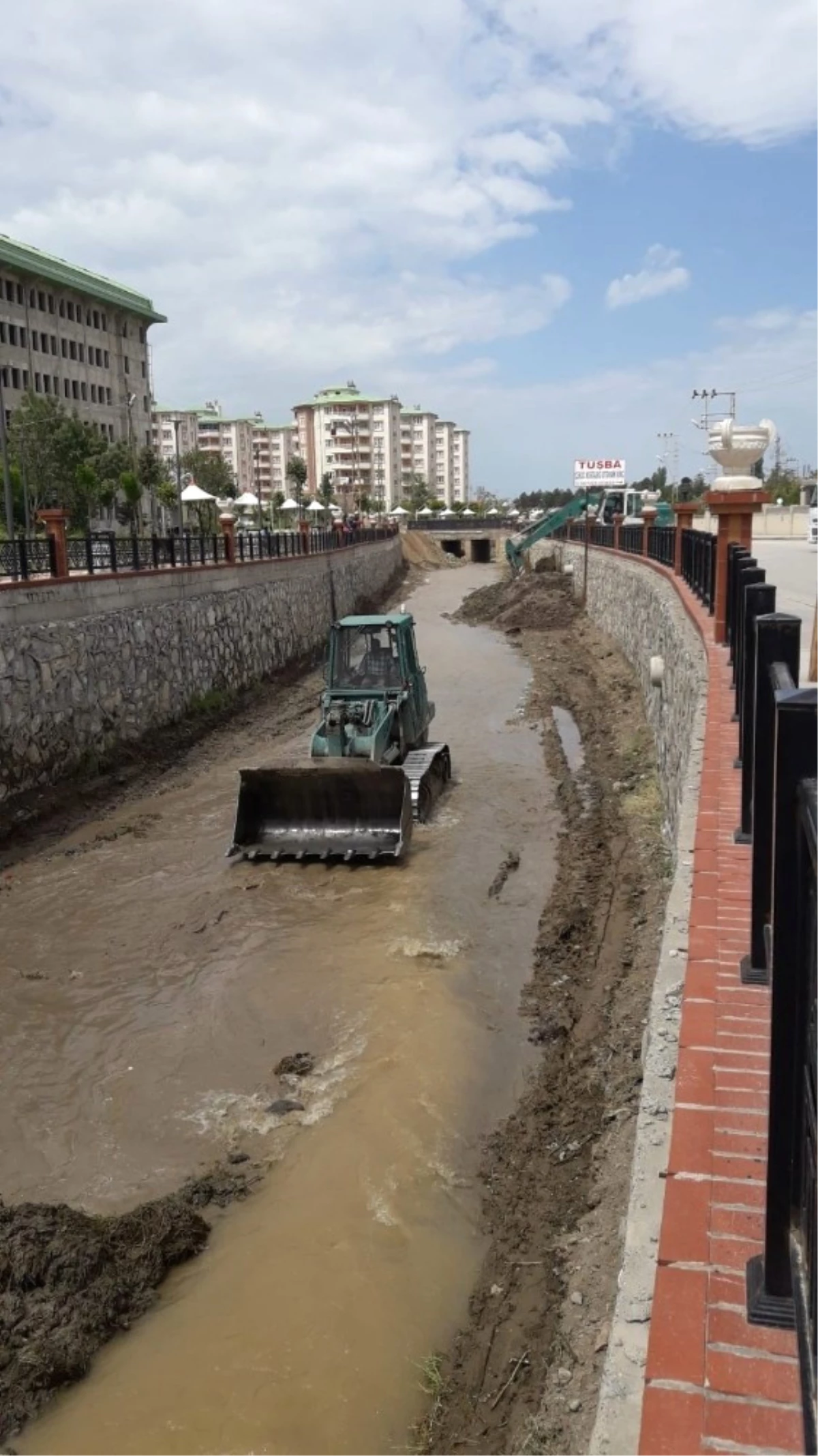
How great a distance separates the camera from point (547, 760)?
16797 millimetres

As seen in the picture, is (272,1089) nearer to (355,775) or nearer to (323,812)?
(355,775)

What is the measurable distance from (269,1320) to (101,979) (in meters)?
4.45

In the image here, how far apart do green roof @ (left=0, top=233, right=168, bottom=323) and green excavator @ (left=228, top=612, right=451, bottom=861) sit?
50.9 metres

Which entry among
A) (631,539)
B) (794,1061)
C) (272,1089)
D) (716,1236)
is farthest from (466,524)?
(794,1061)

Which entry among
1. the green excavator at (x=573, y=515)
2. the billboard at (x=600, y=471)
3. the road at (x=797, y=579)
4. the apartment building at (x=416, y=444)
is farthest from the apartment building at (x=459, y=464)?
the road at (x=797, y=579)

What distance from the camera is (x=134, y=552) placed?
18.2 metres

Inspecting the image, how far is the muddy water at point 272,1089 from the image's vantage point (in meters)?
4.61

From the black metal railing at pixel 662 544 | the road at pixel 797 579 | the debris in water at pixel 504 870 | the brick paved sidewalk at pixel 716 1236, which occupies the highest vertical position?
the black metal railing at pixel 662 544

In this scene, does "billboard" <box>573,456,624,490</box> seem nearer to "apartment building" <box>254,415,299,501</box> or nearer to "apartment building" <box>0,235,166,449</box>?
"apartment building" <box>0,235,166,449</box>

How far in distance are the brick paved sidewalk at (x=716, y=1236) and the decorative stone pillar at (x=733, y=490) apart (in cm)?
709

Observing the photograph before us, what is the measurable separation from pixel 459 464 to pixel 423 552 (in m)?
106

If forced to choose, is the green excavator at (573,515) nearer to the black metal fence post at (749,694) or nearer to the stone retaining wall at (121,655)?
the stone retaining wall at (121,655)

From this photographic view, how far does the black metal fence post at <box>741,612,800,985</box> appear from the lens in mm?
3717

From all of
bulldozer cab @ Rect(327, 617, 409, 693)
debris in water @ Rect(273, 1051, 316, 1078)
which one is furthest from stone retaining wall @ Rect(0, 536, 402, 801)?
debris in water @ Rect(273, 1051, 316, 1078)
